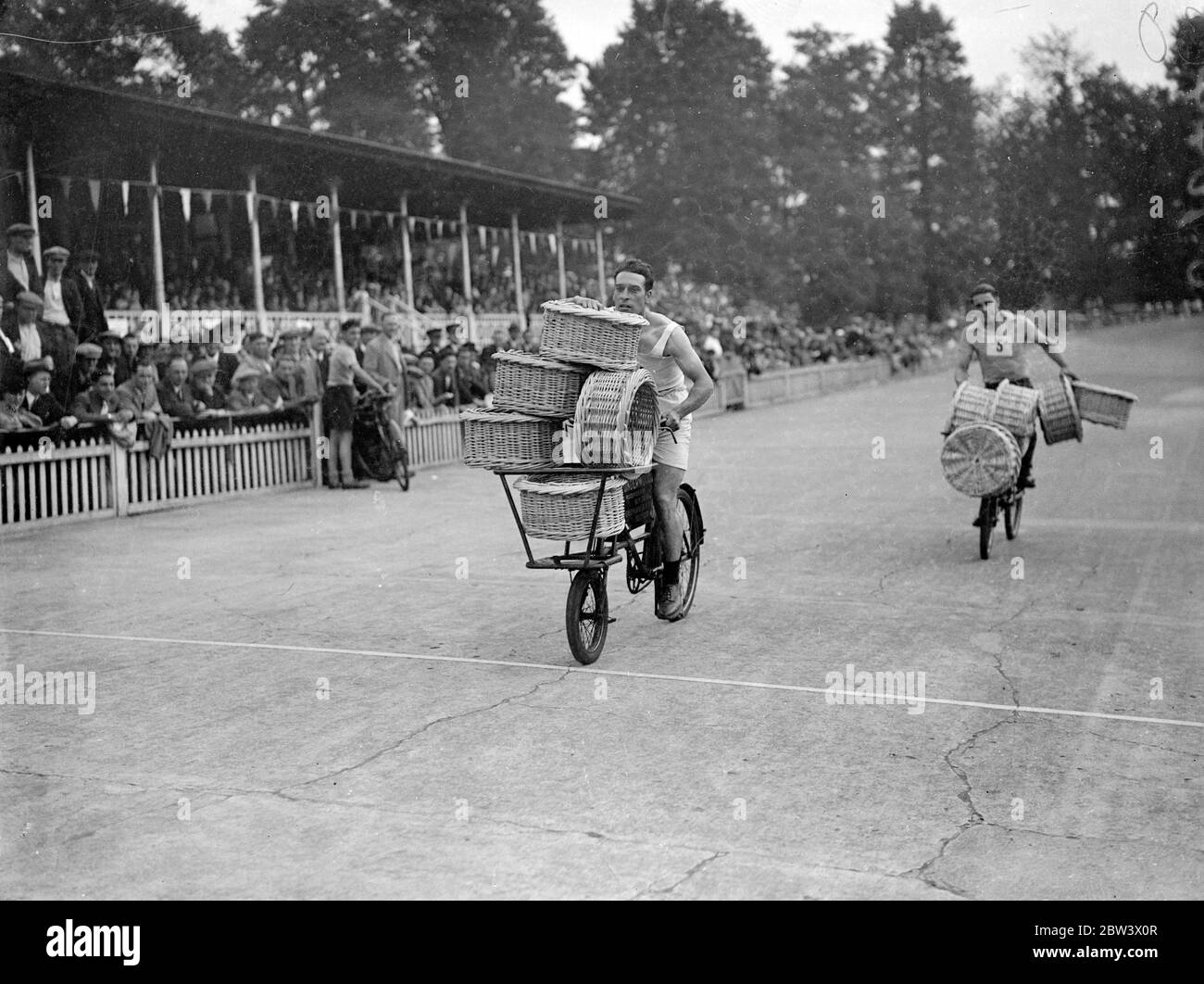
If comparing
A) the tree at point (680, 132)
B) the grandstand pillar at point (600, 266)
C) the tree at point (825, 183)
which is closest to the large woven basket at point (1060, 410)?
the grandstand pillar at point (600, 266)

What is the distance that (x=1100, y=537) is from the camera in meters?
11.8

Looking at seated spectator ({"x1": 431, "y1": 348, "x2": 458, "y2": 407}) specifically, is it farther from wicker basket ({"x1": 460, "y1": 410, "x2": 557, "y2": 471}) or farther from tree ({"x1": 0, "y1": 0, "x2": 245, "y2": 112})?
wicker basket ({"x1": 460, "y1": 410, "x2": 557, "y2": 471})

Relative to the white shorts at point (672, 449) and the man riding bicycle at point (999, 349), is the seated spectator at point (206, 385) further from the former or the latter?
the white shorts at point (672, 449)

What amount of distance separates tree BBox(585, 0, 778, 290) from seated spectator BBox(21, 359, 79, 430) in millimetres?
29293

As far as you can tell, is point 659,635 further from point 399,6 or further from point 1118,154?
point 1118,154

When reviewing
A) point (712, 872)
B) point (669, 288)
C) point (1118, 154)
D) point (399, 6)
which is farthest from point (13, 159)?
point (1118, 154)

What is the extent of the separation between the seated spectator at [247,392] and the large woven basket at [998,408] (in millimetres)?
9322

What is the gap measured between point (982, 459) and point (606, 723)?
5158 mm

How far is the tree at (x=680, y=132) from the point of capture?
140 ft

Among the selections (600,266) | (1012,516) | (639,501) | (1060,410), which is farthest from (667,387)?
(600,266)

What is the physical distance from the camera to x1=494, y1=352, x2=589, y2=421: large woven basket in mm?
7043

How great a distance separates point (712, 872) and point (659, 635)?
386 centimetres

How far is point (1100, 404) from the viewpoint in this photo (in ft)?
36.3

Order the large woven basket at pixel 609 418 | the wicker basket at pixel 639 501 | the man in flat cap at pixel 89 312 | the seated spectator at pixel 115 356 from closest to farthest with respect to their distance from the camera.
A: the large woven basket at pixel 609 418 → the wicker basket at pixel 639 501 → the seated spectator at pixel 115 356 → the man in flat cap at pixel 89 312
